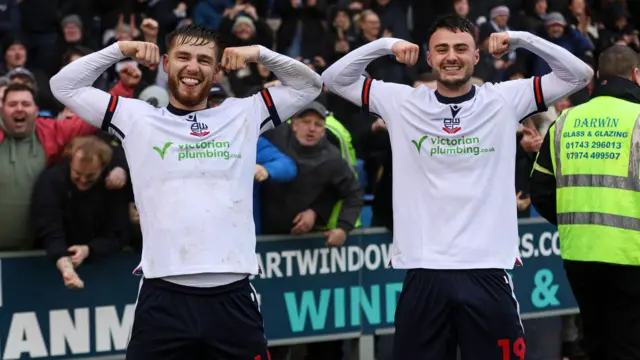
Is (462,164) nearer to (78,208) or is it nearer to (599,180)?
(599,180)

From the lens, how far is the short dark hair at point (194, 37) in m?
5.74

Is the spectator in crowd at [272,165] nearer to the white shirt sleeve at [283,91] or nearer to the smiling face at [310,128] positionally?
the smiling face at [310,128]

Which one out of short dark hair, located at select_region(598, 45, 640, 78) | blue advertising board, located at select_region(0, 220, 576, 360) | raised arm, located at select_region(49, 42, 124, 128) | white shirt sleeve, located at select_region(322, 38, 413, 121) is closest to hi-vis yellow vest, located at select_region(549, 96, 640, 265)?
short dark hair, located at select_region(598, 45, 640, 78)

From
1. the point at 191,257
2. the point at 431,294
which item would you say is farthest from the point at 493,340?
the point at 191,257

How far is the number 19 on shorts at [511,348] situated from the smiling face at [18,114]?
354cm

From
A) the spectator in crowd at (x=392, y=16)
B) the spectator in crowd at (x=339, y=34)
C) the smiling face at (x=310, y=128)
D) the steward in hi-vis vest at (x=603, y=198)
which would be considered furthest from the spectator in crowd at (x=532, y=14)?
the steward in hi-vis vest at (x=603, y=198)

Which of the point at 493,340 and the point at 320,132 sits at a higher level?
the point at 320,132

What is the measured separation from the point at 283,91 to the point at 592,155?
6.67 ft

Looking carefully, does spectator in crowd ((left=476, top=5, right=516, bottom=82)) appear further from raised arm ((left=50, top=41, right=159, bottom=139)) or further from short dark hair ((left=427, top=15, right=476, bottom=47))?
raised arm ((left=50, top=41, right=159, bottom=139))

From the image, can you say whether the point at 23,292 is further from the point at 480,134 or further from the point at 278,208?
the point at 480,134

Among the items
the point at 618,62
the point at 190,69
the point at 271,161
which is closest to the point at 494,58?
the point at 271,161

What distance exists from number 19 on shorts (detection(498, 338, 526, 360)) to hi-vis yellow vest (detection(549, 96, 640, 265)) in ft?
3.70

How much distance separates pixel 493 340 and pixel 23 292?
320 centimetres

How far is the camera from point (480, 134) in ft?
19.6
